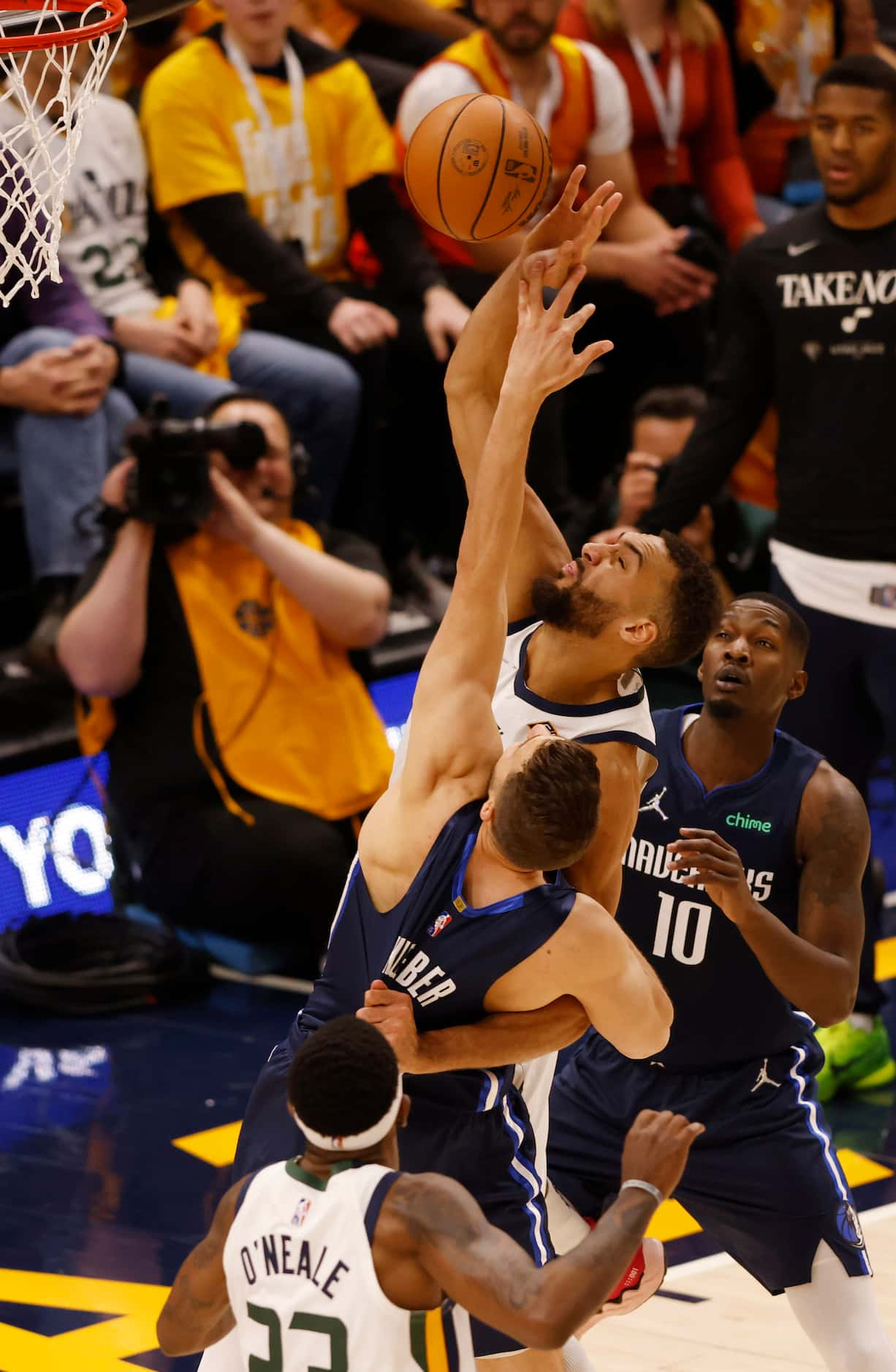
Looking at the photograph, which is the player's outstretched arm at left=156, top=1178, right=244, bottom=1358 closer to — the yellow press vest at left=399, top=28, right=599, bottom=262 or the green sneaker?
the green sneaker

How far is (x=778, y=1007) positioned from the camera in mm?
4246

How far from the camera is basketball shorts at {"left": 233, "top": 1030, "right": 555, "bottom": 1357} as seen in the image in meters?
3.49

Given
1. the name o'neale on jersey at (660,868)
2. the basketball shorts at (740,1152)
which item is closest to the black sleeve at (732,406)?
the name o'neale on jersey at (660,868)

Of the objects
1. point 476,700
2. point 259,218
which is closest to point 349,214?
point 259,218

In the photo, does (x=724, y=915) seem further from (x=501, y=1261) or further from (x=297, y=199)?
(x=297, y=199)

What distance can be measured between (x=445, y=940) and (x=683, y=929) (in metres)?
1.00

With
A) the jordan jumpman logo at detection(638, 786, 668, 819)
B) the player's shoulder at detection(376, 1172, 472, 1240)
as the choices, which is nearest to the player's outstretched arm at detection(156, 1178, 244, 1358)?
the player's shoulder at detection(376, 1172, 472, 1240)

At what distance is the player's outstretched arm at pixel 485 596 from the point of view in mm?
3418

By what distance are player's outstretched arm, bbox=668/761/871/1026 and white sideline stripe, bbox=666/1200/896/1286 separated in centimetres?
112

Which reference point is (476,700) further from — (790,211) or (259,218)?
(790,211)

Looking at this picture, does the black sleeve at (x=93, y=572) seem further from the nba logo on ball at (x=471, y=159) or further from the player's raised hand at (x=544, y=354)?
the player's raised hand at (x=544, y=354)

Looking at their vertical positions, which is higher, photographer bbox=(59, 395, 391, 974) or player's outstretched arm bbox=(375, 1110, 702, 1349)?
player's outstretched arm bbox=(375, 1110, 702, 1349)

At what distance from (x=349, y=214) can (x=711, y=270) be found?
60.1 inches

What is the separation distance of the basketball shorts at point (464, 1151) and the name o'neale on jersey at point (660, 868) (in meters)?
0.83
